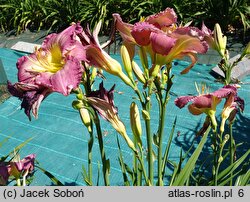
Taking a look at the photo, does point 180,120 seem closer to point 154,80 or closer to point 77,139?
point 77,139

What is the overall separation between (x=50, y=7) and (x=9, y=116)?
2794mm

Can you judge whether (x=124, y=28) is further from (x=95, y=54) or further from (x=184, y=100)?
(x=184, y=100)

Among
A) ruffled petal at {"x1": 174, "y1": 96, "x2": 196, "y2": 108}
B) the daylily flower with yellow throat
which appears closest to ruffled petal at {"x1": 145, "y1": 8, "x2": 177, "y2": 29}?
the daylily flower with yellow throat

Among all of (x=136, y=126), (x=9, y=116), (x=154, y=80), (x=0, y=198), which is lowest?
(x=9, y=116)

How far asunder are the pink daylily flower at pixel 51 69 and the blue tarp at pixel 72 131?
1527mm

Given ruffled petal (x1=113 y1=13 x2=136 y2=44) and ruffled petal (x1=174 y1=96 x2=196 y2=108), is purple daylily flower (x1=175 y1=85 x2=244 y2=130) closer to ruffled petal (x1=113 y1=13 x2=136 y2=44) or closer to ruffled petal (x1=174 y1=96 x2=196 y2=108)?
ruffled petal (x1=174 y1=96 x2=196 y2=108)

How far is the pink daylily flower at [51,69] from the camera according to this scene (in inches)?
34.6

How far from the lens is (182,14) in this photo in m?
5.12

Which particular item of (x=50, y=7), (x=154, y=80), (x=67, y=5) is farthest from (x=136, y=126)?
(x=50, y=7)

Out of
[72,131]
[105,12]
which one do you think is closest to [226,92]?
[72,131]

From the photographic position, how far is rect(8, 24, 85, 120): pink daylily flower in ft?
2.89

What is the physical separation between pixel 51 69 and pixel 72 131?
2.26 m

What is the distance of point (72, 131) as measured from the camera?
319 centimetres

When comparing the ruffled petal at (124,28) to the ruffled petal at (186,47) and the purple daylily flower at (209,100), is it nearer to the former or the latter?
the ruffled petal at (186,47)
